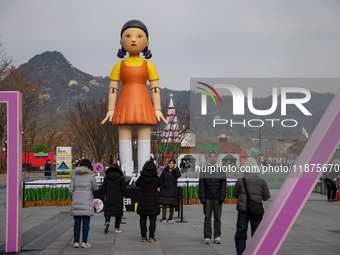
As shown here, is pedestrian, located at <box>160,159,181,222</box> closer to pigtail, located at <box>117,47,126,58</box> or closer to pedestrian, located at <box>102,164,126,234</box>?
pedestrian, located at <box>102,164,126,234</box>

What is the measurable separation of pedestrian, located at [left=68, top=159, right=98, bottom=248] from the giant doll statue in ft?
20.0

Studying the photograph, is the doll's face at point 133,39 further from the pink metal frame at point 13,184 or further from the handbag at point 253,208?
the handbag at point 253,208

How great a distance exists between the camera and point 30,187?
1772 centimetres

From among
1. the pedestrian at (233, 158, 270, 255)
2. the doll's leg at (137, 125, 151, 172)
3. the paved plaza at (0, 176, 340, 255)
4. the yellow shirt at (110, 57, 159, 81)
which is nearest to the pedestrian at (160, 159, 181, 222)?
the paved plaza at (0, 176, 340, 255)

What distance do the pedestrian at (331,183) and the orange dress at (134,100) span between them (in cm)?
845

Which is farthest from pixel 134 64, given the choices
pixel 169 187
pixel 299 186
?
pixel 299 186

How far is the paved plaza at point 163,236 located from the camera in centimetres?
866

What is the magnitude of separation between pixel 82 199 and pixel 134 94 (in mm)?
6719

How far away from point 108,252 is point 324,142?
4.72m

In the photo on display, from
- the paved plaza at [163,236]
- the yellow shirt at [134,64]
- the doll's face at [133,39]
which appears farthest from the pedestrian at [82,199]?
the yellow shirt at [134,64]

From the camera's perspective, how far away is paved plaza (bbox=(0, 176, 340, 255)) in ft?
28.4

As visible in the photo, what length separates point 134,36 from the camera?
48.2 feet

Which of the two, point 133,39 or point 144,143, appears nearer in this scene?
point 133,39

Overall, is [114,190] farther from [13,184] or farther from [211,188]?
[13,184]
